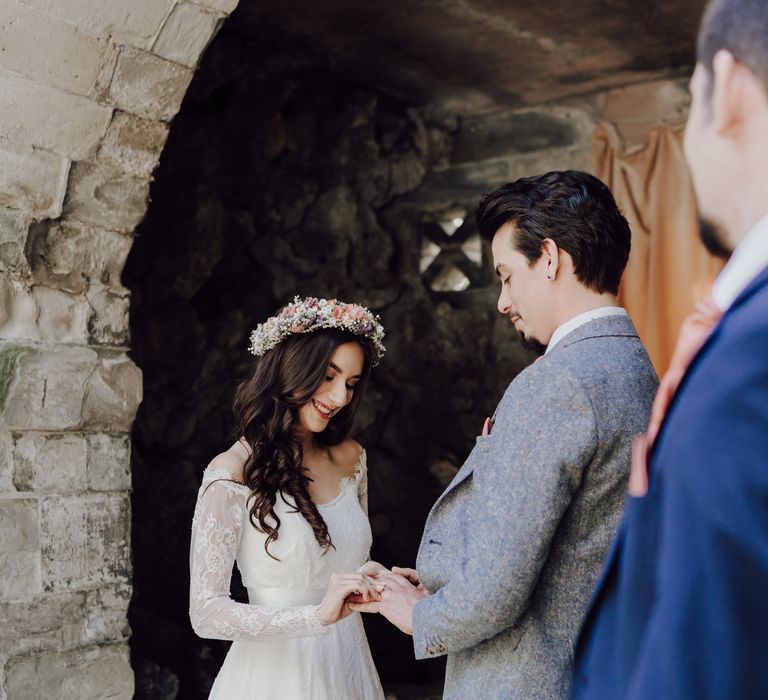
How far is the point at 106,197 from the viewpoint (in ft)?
8.78

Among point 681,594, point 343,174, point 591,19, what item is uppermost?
point 591,19

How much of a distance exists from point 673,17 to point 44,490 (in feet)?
9.66

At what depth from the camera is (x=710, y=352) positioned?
74 centimetres

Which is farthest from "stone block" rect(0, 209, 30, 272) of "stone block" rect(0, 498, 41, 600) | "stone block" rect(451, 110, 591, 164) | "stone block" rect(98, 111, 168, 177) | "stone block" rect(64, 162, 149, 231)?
"stone block" rect(451, 110, 591, 164)

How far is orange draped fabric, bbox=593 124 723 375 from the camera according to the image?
4.36 m

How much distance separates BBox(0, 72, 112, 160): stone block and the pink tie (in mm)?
2096

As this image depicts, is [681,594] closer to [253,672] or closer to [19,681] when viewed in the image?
[253,672]

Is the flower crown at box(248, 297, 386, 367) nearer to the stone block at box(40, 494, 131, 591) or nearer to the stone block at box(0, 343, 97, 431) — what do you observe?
the stone block at box(0, 343, 97, 431)

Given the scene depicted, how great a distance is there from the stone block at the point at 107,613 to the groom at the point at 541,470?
116cm

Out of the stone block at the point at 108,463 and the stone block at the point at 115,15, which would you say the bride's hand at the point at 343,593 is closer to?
the stone block at the point at 108,463

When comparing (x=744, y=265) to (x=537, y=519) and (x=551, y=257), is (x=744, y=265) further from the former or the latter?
(x=551, y=257)

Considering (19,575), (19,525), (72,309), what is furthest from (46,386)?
(19,575)

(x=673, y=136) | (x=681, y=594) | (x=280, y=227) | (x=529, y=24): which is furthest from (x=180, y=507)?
(x=681, y=594)

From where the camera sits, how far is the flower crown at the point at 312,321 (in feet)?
8.54
